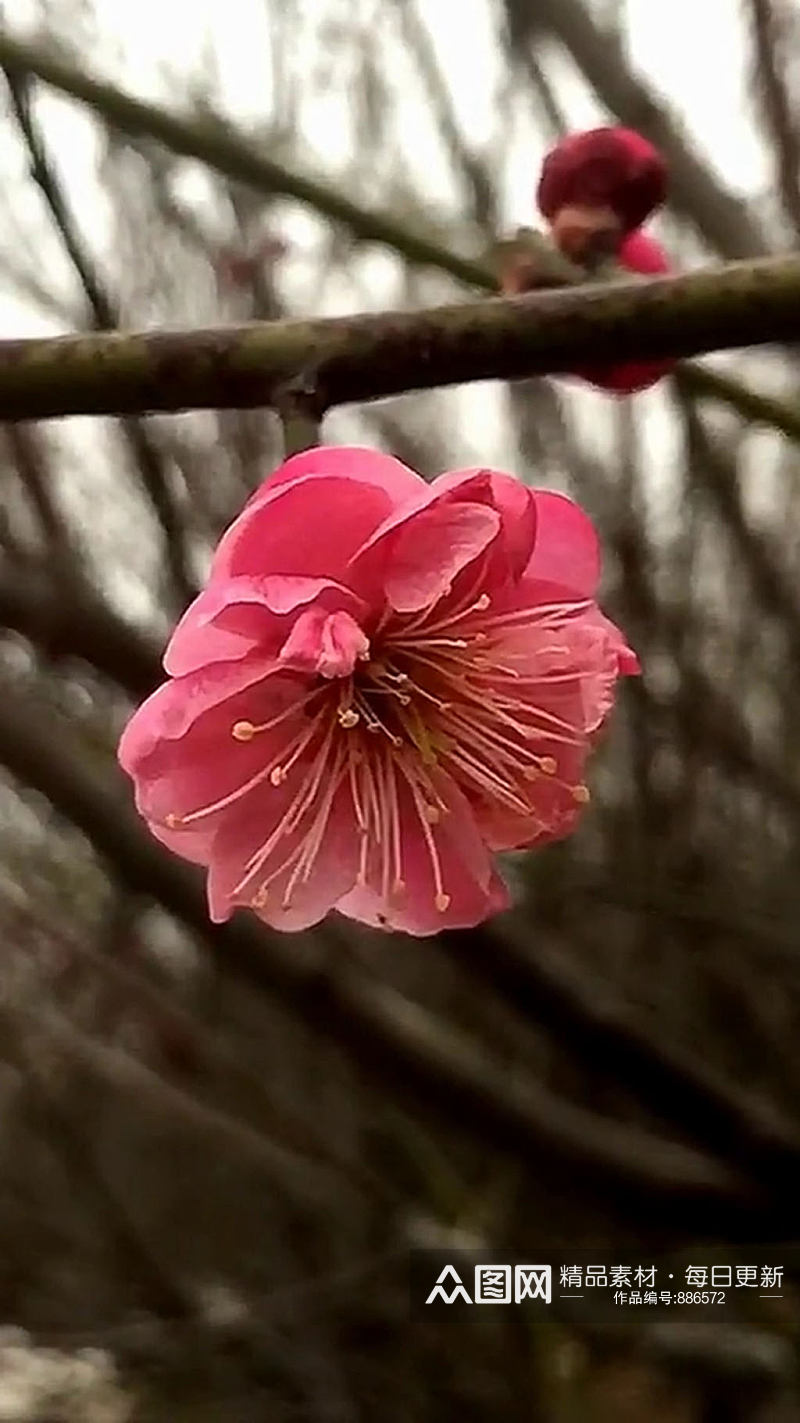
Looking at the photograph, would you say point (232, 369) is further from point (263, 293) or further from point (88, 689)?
point (263, 293)

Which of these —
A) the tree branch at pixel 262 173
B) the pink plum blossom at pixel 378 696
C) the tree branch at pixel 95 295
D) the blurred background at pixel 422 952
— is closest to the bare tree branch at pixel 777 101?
the blurred background at pixel 422 952

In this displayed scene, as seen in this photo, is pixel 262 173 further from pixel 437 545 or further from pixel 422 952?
pixel 422 952

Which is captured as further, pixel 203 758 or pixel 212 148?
pixel 212 148

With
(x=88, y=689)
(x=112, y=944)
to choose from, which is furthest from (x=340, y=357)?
(x=112, y=944)

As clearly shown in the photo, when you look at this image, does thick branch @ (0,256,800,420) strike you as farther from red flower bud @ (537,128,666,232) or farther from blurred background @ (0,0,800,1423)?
blurred background @ (0,0,800,1423)
